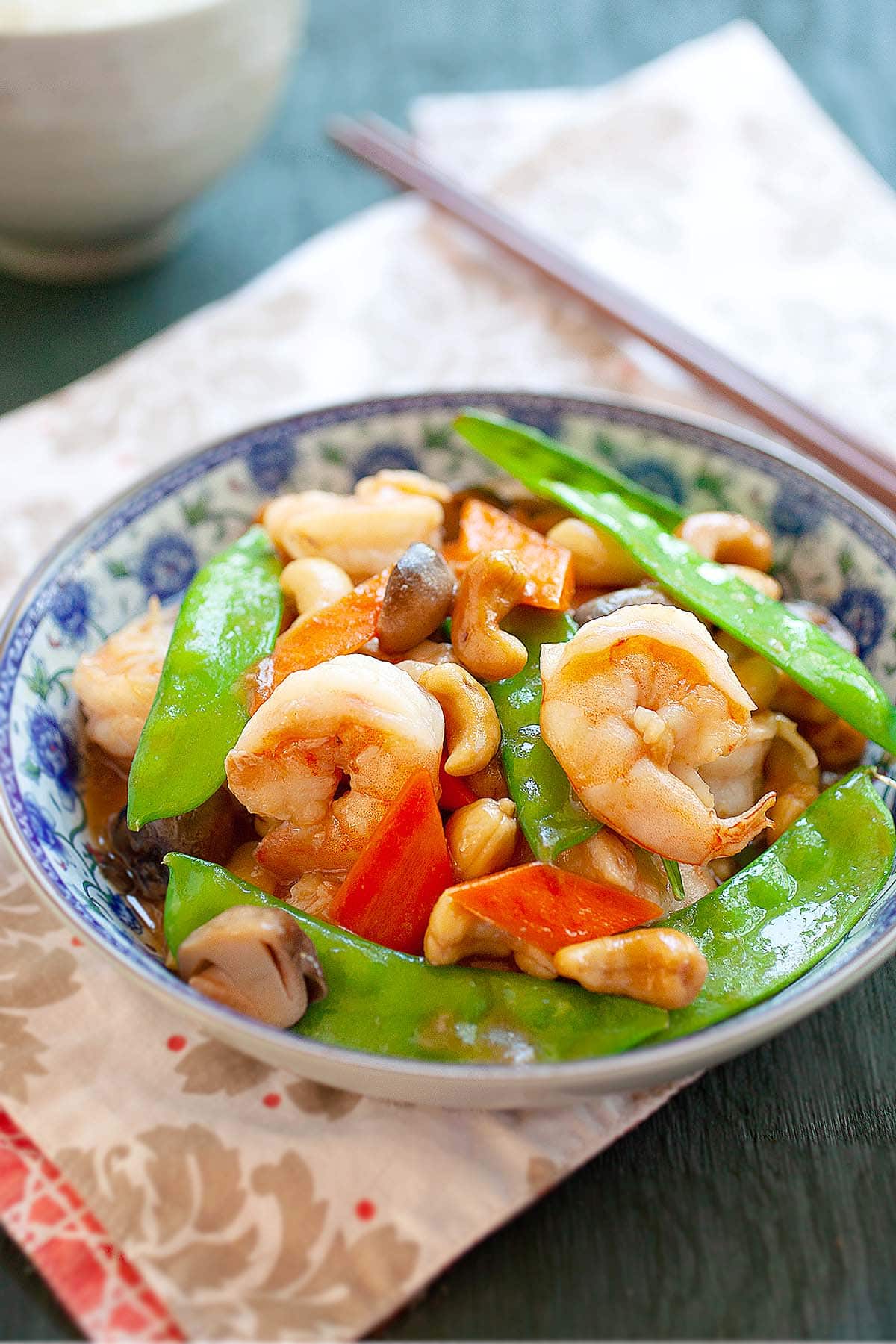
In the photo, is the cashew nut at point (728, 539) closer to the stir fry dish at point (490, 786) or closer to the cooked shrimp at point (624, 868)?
the stir fry dish at point (490, 786)

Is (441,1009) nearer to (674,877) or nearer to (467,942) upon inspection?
(467,942)

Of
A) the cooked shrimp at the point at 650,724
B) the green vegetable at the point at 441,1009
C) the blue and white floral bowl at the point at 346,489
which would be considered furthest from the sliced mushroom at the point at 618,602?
the green vegetable at the point at 441,1009

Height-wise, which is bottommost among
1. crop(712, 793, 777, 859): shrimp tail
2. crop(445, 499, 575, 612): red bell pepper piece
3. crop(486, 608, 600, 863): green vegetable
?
crop(712, 793, 777, 859): shrimp tail

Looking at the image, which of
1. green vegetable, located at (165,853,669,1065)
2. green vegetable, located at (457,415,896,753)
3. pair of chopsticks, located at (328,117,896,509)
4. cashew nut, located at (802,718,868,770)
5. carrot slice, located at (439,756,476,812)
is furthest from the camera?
pair of chopsticks, located at (328,117,896,509)

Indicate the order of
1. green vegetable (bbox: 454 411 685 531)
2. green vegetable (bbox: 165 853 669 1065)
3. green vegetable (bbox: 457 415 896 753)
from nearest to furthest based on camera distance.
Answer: green vegetable (bbox: 165 853 669 1065)
green vegetable (bbox: 457 415 896 753)
green vegetable (bbox: 454 411 685 531)

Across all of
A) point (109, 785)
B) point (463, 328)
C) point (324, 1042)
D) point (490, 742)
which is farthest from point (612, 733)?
point (463, 328)

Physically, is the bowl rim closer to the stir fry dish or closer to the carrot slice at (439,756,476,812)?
the stir fry dish

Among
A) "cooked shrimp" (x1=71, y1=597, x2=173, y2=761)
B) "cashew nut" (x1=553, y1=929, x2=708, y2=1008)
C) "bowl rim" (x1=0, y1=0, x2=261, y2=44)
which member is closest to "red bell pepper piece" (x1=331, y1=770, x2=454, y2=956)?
"cashew nut" (x1=553, y1=929, x2=708, y2=1008)
